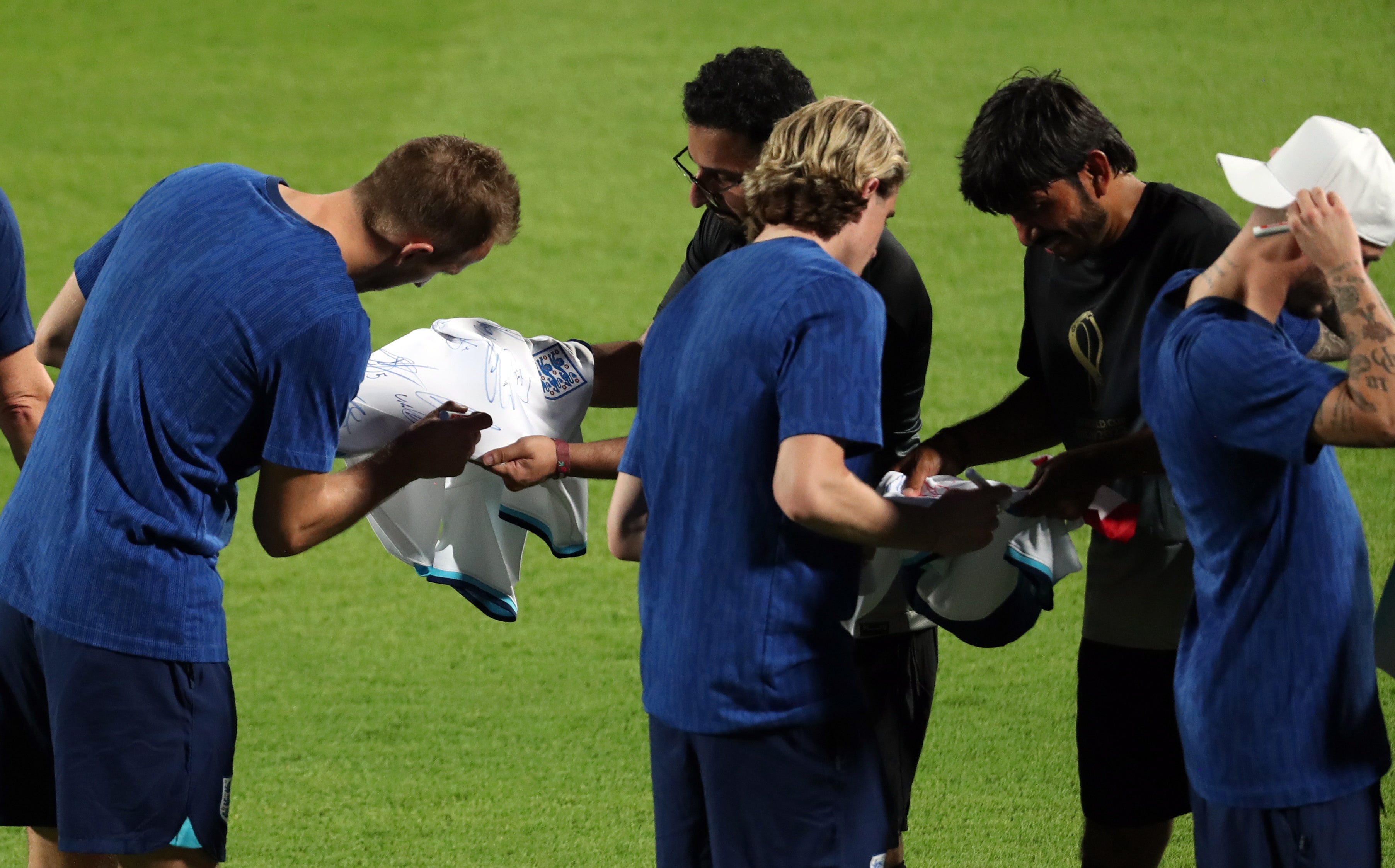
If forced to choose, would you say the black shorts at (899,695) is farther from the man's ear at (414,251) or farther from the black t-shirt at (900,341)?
the man's ear at (414,251)

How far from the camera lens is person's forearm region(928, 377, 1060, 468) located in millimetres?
2977

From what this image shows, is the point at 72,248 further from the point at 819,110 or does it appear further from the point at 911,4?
the point at 819,110

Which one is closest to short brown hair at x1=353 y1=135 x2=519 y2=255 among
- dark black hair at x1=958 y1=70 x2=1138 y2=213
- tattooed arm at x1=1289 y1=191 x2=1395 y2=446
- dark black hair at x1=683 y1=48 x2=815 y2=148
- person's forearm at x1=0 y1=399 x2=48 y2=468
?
dark black hair at x1=683 y1=48 x2=815 y2=148

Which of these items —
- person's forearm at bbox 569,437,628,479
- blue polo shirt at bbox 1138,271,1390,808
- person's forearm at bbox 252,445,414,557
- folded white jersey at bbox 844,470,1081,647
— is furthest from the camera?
person's forearm at bbox 569,437,628,479

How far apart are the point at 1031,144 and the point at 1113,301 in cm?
32

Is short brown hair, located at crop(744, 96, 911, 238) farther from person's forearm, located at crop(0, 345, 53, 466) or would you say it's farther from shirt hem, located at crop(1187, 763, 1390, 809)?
person's forearm, located at crop(0, 345, 53, 466)

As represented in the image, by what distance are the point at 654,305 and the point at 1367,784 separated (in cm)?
564

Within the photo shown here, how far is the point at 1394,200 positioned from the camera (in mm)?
2062

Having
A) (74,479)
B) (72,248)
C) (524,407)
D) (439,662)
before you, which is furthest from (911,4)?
(74,479)

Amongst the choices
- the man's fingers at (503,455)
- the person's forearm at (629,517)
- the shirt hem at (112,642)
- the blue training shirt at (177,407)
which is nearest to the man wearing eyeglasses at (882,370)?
the man's fingers at (503,455)

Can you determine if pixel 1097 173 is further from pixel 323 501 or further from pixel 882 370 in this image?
pixel 323 501

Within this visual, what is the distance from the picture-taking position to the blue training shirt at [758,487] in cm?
202

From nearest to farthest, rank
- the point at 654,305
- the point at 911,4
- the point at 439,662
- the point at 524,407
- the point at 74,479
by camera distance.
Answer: the point at 74,479 → the point at 524,407 → the point at 439,662 → the point at 654,305 → the point at 911,4

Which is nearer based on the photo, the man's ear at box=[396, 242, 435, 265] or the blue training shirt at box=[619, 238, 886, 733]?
the blue training shirt at box=[619, 238, 886, 733]
